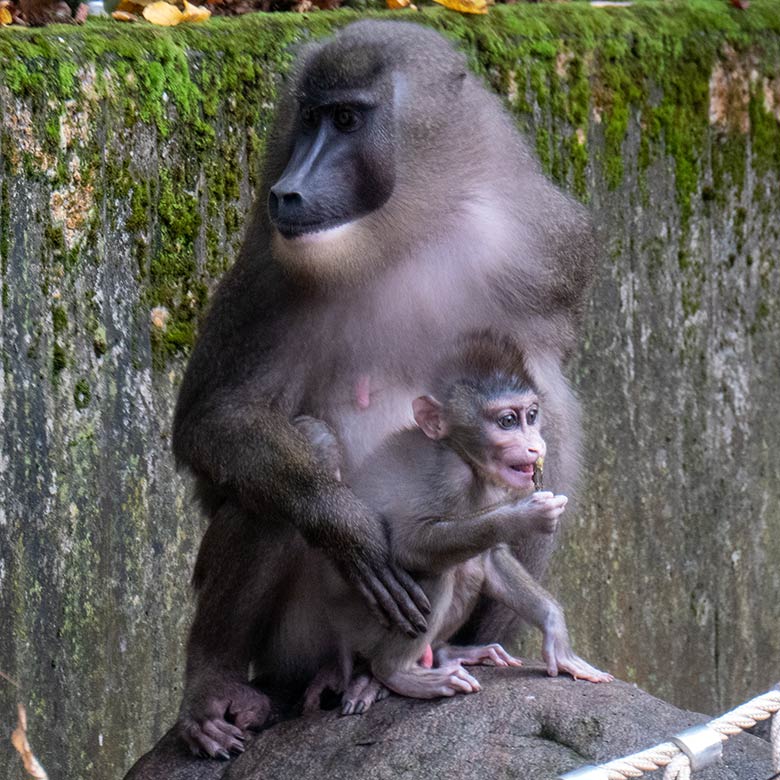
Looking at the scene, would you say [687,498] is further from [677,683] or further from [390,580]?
[390,580]

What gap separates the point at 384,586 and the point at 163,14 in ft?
8.53

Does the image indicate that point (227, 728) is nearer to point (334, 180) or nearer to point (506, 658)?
point (506, 658)

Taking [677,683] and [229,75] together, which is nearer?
[229,75]

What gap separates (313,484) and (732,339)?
356 cm

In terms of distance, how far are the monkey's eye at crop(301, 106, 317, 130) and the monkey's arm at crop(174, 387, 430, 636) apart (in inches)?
29.6

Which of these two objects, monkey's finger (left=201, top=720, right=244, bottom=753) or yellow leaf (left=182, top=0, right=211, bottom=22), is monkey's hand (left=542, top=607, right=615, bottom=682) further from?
yellow leaf (left=182, top=0, right=211, bottom=22)

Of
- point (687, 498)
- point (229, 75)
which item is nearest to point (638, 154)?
point (687, 498)

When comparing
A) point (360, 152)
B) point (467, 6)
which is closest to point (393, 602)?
point (360, 152)

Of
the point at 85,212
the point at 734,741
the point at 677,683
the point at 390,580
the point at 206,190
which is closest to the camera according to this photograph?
the point at 734,741

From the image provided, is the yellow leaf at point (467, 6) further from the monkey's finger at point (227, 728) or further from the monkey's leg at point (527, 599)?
the monkey's finger at point (227, 728)

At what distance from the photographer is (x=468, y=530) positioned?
164 inches

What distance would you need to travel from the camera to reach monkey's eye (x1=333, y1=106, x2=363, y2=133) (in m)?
4.47

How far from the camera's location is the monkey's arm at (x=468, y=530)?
13.4 ft

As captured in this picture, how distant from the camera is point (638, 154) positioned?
279 inches
